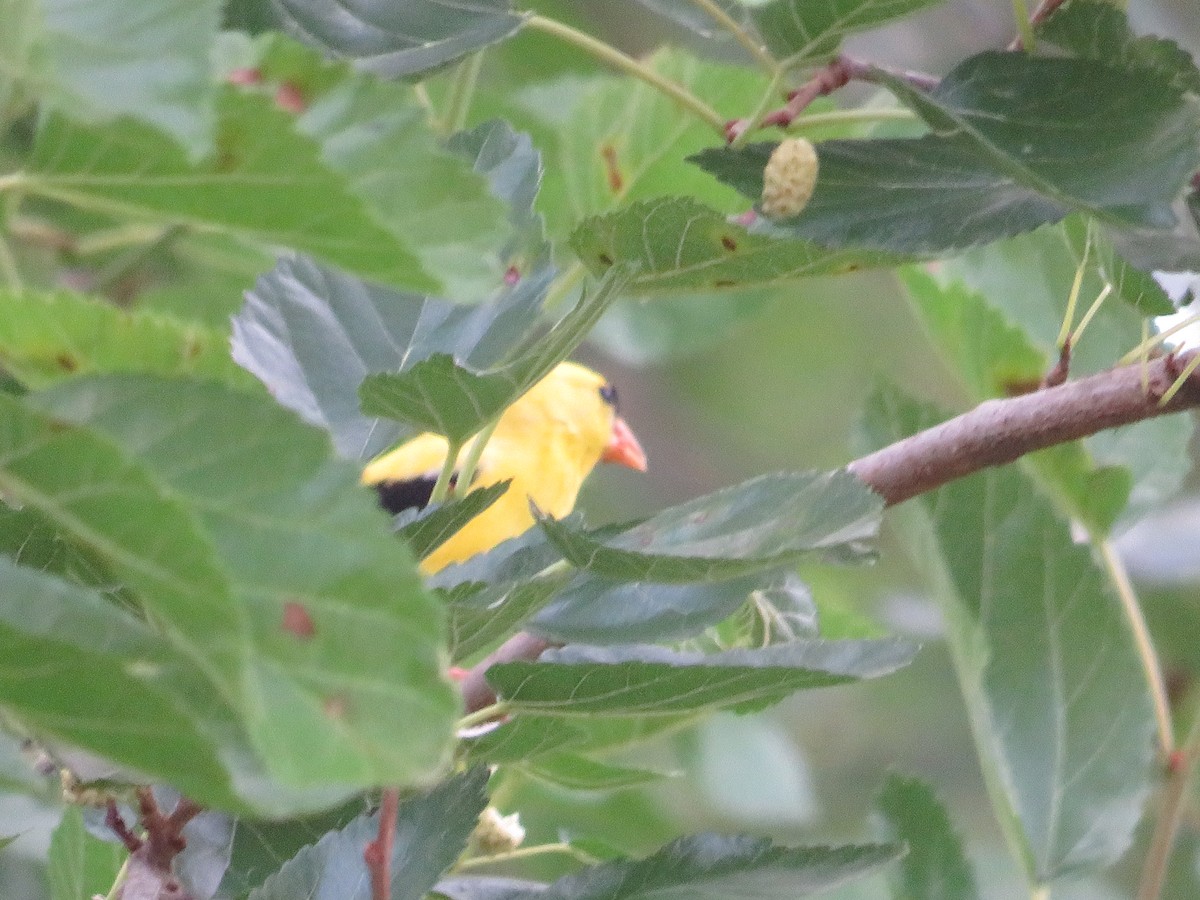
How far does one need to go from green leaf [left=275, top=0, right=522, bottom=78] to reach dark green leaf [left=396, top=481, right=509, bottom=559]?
0.56 feet

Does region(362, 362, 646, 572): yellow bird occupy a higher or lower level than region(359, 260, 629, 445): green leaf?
lower

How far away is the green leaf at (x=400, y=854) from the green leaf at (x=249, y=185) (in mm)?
256

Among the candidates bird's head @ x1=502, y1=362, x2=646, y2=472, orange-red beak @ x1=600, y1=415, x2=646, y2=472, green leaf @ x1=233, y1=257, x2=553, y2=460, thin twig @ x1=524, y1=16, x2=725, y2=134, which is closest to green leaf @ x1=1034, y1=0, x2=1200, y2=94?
thin twig @ x1=524, y1=16, x2=725, y2=134

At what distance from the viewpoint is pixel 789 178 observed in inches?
19.6

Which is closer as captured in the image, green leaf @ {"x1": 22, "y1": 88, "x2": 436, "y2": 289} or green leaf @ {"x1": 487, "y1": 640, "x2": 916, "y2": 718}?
green leaf @ {"x1": 22, "y1": 88, "x2": 436, "y2": 289}

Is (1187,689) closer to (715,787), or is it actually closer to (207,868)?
(715,787)

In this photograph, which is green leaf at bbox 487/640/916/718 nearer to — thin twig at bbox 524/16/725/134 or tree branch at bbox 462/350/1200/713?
tree branch at bbox 462/350/1200/713

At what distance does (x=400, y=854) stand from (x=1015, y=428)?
288 millimetres

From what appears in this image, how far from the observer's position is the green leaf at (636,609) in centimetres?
50

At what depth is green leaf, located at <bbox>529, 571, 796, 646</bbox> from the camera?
497mm

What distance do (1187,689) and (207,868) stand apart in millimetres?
1446

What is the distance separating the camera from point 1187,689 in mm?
1691

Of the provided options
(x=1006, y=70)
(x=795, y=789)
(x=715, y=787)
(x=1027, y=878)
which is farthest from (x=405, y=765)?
(x=795, y=789)

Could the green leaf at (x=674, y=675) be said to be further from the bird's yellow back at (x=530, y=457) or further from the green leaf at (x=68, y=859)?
the bird's yellow back at (x=530, y=457)
